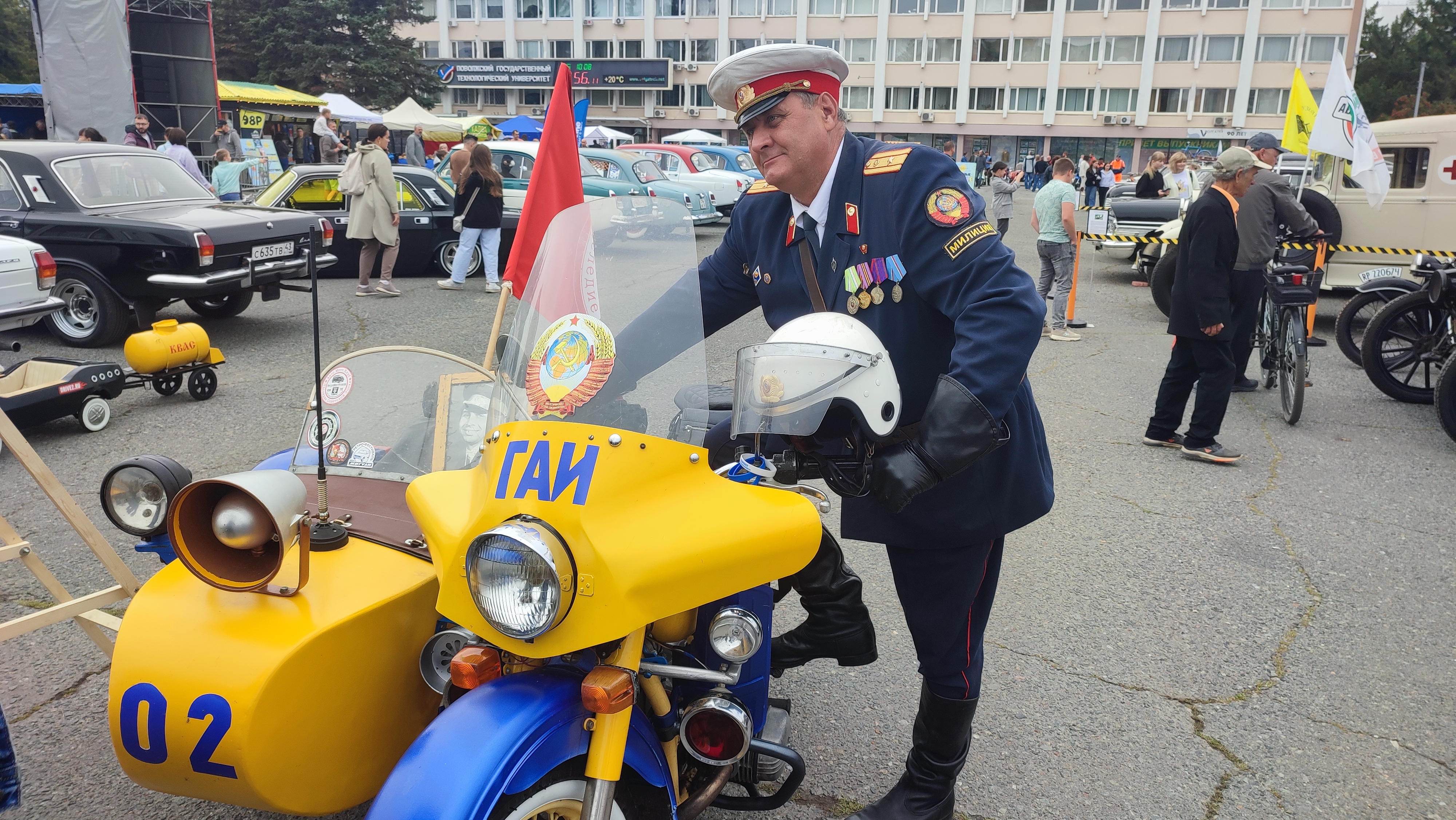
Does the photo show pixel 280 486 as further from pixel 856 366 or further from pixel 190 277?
pixel 190 277

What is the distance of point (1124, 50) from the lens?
190 feet

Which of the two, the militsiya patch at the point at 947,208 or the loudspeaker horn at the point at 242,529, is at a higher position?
the militsiya patch at the point at 947,208

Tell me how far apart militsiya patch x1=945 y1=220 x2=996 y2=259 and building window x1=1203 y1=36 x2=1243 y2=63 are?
6372 cm

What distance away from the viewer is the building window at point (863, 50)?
6272 cm

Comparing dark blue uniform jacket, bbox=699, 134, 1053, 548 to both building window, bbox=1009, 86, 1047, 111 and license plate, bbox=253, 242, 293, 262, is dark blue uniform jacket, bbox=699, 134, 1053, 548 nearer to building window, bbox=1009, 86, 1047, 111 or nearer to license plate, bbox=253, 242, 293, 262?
license plate, bbox=253, 242, 293, 262

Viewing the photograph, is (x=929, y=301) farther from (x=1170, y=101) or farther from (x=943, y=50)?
(x=943, y=50)

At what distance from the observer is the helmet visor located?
1695 millimetres

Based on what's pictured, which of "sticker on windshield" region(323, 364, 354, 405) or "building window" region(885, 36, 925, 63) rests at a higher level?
"building window" region(885, 36, 925, 63)

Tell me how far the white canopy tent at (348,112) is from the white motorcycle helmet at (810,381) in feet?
117

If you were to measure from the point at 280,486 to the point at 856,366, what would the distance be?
1229 millimetres

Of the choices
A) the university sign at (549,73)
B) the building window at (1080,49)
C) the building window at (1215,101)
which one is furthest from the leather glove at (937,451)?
the university sign at (549,73)

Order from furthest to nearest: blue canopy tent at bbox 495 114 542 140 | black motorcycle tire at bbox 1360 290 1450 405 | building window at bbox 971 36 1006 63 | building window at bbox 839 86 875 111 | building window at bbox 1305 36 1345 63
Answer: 1. building window at bbox 839 86 875 111
2. building window at bbox 971 36 1006 63
3. building window at bbox 1305 36 1345 63
4. blue canopy tent at bbox 495 114 542 140
5. black motorcycle tire at bbox 1360 290 1450 405

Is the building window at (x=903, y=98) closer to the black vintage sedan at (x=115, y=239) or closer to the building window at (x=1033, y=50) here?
the building window at (x=1033, y=50)

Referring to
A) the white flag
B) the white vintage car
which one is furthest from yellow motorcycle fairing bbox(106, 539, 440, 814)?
the white flag
